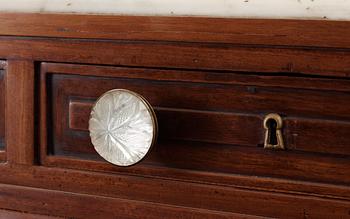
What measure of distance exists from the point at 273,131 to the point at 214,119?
7cm

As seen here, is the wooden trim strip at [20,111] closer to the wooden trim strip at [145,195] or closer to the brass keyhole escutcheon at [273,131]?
the wooden trim strip at [145,195]

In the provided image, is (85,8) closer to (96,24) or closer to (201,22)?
(96,24)

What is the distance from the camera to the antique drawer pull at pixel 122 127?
0.65m

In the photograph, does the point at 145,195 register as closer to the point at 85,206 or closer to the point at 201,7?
the point at 85,206

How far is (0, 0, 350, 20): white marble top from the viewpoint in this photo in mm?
656

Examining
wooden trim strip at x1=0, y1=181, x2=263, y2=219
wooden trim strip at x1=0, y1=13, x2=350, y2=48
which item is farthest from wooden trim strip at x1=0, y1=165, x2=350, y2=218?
wooden trim strip at x1=0, y1=13, x2=350, y2=48

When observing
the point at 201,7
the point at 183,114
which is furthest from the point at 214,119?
the point at 201,7

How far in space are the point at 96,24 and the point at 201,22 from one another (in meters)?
0.13

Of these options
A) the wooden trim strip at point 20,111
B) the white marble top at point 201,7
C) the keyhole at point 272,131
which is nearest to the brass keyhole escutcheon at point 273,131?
the keyhole at point 272,131

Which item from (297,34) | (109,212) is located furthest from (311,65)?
(109,212)

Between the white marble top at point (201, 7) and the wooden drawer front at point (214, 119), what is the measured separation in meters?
0.08

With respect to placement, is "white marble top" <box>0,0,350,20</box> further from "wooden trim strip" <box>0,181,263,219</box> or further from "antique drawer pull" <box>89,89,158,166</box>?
"wooden trim strip" <box>0,181,263,219</box>

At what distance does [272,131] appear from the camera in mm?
642

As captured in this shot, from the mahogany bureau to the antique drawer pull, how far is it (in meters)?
0.04
